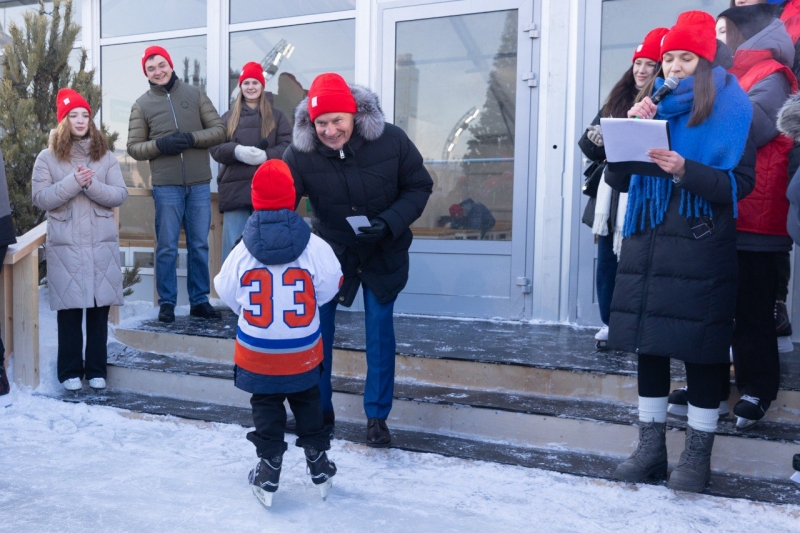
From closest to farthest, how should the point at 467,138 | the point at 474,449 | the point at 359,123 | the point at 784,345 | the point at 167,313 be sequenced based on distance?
the point at 359,123
the point at 474,449
the point at 784,345
the point at 167,313
the point at 467,138

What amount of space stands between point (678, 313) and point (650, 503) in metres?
0.72

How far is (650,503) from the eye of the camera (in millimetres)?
2865

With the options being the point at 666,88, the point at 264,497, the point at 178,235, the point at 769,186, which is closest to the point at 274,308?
the point at 264,497

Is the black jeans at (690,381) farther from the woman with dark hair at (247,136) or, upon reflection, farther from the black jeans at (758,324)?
the woman with dark hair at (247,136)

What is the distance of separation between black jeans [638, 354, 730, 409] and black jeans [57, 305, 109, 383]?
10.3 ft

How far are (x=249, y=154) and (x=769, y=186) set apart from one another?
11.3ft

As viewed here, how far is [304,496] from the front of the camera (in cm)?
303

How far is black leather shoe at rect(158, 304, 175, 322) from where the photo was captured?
17.7 feet

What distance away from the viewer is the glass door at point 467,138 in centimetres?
549

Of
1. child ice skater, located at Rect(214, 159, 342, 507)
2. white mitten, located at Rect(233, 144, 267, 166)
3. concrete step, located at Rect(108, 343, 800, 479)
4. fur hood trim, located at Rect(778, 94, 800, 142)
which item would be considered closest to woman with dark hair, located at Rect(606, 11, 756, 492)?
fur hood trim, located at Rect(778, 94, 800, 142)

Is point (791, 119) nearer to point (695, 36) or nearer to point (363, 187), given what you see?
A: point (695, 36)

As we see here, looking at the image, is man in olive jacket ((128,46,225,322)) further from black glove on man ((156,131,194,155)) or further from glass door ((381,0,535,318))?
glass door ((381,0,535,318))

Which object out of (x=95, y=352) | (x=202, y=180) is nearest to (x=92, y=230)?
(x=95, y=352)

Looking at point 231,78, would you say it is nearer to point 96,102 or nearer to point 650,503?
point 96,102
